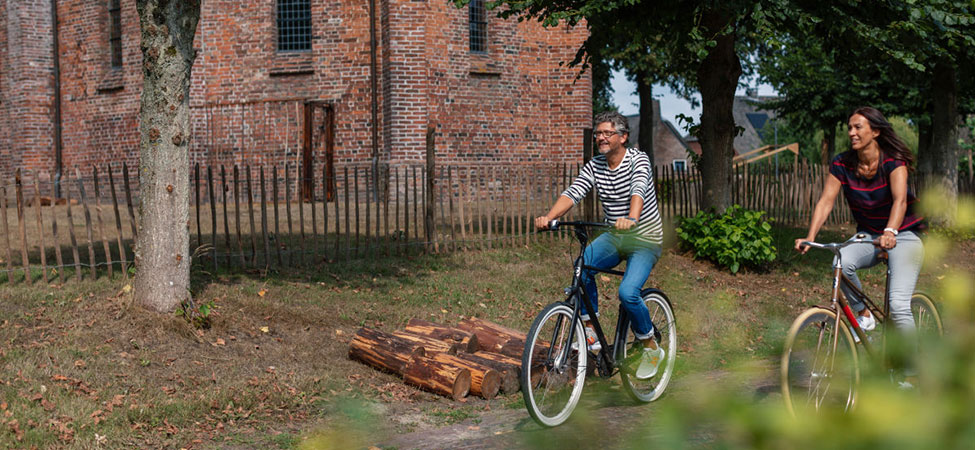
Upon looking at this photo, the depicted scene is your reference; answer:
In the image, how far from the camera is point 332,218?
16.1 meters

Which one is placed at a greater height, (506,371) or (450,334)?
(450,334)

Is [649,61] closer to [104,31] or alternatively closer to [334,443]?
[104,31]

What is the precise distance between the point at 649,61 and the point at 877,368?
27413 millimetres

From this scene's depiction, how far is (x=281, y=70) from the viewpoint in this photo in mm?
20844

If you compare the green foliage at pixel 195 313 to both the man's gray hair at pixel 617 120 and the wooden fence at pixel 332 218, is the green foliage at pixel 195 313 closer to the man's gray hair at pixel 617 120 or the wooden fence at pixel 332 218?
the wooden fence at pixel 332 218

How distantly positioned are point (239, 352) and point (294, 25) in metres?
15.4

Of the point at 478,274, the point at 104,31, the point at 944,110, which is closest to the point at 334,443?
the point at 478,274

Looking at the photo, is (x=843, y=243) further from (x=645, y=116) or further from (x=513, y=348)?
(x=645, y=116)

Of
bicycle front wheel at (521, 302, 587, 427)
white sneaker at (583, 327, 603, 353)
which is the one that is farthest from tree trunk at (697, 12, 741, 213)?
bicycle front wheel at (521, 302, 587, 427)

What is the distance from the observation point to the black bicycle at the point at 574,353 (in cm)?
504

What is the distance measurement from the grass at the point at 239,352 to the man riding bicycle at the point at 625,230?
0.49 m

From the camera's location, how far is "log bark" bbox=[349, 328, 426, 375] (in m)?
7.00

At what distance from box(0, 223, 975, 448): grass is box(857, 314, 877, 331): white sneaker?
652 millimetres

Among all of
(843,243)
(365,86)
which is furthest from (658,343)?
(365,86)
